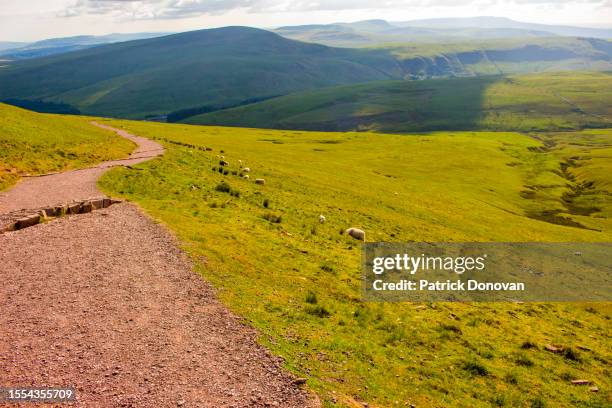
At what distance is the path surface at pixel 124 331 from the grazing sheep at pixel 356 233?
63.5ft

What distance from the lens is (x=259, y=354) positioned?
16109mm

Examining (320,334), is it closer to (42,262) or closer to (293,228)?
(42,262)

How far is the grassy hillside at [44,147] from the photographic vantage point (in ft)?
139

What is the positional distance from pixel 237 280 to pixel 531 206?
81148 mm

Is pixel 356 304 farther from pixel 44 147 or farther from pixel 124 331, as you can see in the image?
pixel 44 147

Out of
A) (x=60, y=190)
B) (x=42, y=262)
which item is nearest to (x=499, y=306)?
(x=42, y=262)

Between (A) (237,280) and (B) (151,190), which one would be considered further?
(B) (151,190)

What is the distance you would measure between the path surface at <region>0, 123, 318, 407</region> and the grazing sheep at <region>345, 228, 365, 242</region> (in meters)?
19.4

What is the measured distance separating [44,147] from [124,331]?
4369 centimetres

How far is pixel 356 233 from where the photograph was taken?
131ft

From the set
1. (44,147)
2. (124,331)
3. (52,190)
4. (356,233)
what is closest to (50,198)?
(52,190)

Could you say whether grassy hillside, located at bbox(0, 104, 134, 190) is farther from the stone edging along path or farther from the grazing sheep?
the grazing sheep

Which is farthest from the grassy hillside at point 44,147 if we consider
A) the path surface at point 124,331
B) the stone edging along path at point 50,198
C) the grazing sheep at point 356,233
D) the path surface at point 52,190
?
the grazing sheep at point 356,233

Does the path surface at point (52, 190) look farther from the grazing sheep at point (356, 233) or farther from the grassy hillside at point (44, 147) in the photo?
the grazing sheep at point (356, 233)
